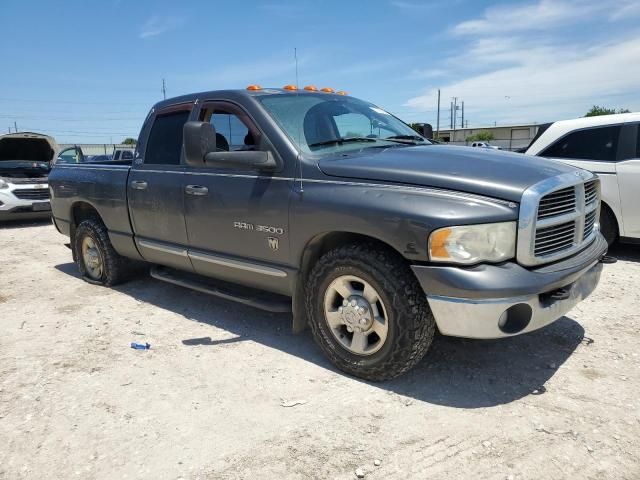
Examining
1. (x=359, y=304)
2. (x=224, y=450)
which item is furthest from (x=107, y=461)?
(x=359, y=304)

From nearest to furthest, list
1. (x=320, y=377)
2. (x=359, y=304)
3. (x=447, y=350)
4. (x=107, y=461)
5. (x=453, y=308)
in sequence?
1. (x=107, y=461)
2. (x=453, y=308)
3. (x=359, y=304)
4. (x=320, y=377)
5. (x=447, y=350)

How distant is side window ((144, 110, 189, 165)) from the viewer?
173 inches

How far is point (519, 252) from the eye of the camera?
2.72 m

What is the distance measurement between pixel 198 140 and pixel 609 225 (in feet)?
17.1

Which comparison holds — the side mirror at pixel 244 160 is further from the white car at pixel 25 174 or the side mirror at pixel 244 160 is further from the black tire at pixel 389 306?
the white car at pixel 25 174

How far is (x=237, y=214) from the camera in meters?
3.71

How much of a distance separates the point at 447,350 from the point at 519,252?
3.89 feet

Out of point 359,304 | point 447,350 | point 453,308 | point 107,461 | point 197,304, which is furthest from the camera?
point 197,304

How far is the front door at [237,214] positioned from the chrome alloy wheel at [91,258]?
1.94 metres

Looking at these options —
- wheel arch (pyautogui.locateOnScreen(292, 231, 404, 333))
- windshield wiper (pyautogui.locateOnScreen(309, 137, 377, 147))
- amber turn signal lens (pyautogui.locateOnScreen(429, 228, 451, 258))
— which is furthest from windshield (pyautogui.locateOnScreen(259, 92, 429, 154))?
amber turn signal lens (pyautogui.locateOnScreen(429, 228, 451, 258))

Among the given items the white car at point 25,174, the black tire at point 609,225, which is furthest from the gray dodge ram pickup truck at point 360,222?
the white car at point 25,174

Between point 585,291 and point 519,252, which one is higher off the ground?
point 519,252

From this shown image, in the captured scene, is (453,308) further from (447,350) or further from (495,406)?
(447,350)

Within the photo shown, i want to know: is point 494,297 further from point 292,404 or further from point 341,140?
point 341,140
